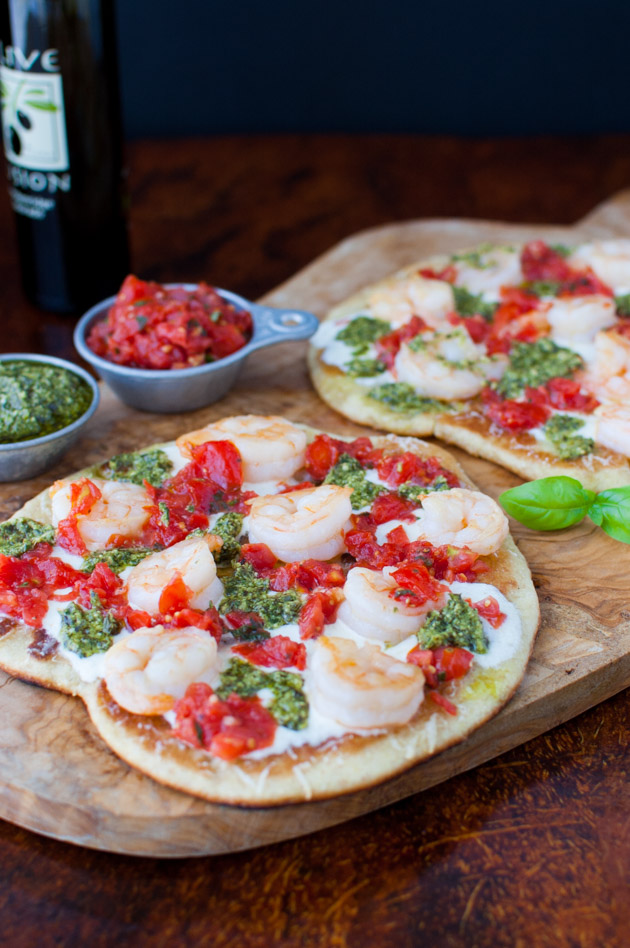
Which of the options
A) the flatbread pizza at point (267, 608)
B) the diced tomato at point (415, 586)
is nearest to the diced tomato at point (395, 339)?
the flatbread pizza at point (267, 608)

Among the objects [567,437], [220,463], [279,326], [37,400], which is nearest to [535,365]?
[567,437]

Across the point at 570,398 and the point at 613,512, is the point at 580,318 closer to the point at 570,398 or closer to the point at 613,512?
A: the point at 570,398

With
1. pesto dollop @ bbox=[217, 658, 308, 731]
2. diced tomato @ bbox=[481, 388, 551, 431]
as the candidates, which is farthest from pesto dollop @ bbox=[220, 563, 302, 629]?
diced tomato @ bbox=[481, 388, 551, 431]

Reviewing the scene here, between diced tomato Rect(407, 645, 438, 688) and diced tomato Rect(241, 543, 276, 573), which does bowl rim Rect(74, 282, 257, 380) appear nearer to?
diced tomato Rect(241, 543, 276, 573)

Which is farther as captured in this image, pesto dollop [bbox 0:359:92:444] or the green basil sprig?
pesto dollop [bbox 0:359:92:444]

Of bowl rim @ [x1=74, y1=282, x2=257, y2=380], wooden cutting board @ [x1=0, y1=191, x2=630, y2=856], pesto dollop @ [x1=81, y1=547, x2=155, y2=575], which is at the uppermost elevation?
bowl rim @ [x1=74, y1=282, x2=257, y2=380]
